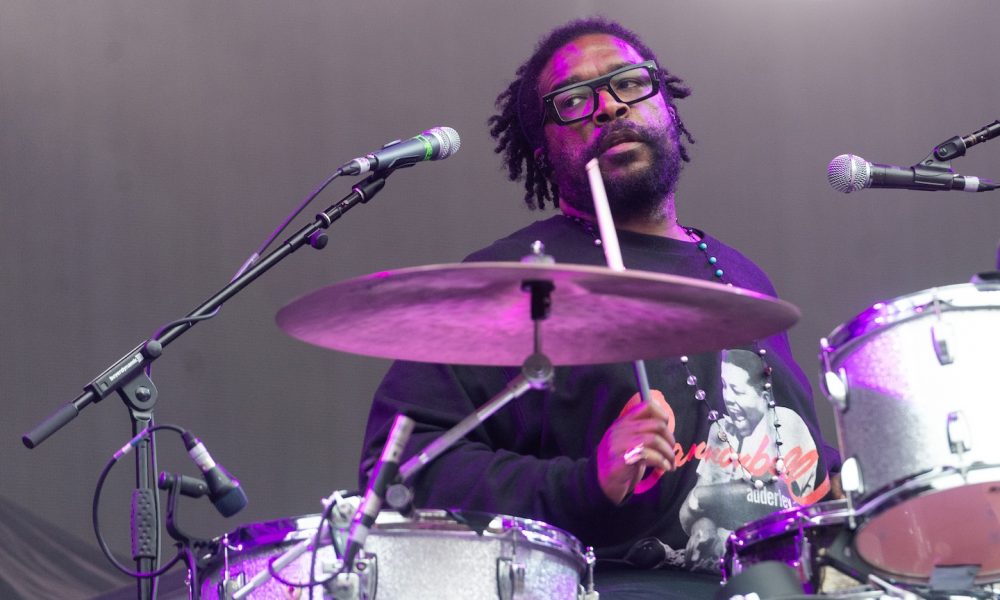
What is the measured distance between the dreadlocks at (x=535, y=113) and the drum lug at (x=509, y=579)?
4.43 ft

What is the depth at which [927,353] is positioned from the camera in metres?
1.72

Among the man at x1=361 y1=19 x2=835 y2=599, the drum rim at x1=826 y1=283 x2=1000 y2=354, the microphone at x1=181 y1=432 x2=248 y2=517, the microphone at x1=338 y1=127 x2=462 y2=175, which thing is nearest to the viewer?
the drum rim at x1=826 y1=283 x2=1000 y2=354

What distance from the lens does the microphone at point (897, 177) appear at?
2490 millimetres

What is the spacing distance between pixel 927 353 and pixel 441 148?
114cm

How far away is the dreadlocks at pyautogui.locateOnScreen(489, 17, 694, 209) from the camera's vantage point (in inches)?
122

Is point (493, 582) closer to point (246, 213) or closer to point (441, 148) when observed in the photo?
point (441, 148)

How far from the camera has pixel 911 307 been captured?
1.74m

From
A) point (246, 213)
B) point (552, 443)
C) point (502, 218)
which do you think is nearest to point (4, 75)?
point (246, 213)

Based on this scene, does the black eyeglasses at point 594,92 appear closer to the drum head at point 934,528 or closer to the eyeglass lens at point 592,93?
the eyeglass lens at point 592,93

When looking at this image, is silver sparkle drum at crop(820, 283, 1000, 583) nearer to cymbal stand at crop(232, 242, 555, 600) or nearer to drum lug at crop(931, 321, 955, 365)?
drum lug at crop(931, 321, 955, 365)

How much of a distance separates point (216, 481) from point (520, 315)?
0.63 metres

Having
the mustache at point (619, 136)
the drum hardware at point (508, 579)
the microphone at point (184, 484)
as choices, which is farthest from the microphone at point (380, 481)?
the mustache at point (619, 136)

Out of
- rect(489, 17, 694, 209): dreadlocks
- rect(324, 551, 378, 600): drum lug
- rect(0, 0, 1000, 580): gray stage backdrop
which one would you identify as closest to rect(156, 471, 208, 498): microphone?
rect(324, 551, 378, 600): drum lug

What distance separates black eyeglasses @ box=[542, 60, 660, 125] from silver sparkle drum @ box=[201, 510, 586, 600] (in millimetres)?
1122
